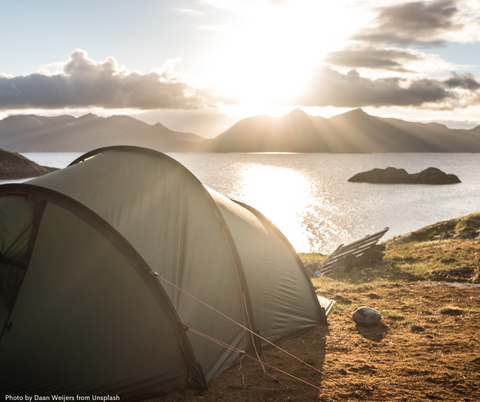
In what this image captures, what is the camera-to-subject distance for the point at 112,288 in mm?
6285

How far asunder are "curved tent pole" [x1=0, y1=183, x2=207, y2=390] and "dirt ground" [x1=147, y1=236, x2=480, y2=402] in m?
0.61

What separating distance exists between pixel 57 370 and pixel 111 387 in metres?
0.88

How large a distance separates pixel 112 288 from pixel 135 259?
62 cm

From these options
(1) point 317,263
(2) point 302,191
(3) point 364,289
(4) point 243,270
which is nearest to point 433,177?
(2) point 302,191

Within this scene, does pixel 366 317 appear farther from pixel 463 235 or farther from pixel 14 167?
pixel 14 167

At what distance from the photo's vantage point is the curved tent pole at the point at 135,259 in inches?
245

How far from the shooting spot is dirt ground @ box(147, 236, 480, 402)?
237 inches

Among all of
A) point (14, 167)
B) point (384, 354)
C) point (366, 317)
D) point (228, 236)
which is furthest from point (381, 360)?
point (14, 167)

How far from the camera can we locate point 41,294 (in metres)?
6.24

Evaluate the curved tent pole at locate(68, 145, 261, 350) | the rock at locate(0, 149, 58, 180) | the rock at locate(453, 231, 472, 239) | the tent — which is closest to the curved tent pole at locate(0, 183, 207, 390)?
the tent

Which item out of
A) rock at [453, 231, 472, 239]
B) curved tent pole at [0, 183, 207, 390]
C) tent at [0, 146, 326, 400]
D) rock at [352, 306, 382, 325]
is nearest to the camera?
tent at [0, 146, 326, 400]

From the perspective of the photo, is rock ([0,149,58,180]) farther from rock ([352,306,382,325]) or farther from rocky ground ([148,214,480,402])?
rock ([352,306,382,325])

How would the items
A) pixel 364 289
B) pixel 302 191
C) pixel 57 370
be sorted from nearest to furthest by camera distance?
pixel 57 370 < pixel 364 289 < pixel 302 191

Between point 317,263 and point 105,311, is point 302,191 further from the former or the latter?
point 105,311
